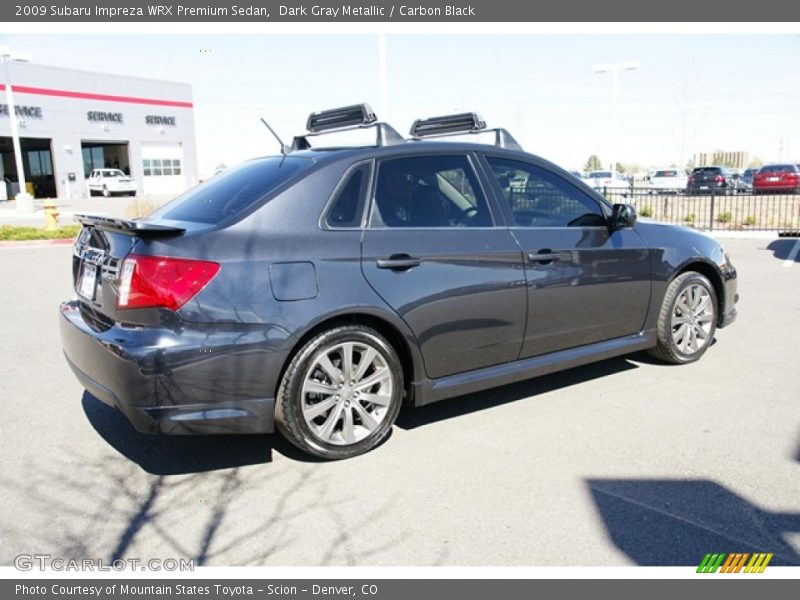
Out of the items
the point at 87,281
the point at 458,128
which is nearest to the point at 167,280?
the point at 87,281

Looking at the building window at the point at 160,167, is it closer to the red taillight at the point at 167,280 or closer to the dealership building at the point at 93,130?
the dealership building at the point at 93,130

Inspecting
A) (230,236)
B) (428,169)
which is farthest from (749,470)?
(230,236)

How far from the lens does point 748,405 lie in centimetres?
464

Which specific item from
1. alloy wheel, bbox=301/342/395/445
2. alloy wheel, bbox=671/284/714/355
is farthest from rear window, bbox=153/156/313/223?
alloy wheel, bbox=671/284/714/355

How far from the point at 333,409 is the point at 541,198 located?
2114 mm

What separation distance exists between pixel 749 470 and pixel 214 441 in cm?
305

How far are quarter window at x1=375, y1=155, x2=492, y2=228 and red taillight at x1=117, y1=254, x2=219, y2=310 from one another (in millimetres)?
1081

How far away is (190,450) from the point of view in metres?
4.05

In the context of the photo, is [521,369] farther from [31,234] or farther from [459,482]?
[31,234]

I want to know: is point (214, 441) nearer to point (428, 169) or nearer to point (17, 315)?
point (428, 169)

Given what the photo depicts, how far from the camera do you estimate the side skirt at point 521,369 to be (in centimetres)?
414

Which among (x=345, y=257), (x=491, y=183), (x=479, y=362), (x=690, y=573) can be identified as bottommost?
(x=690, y=573)
